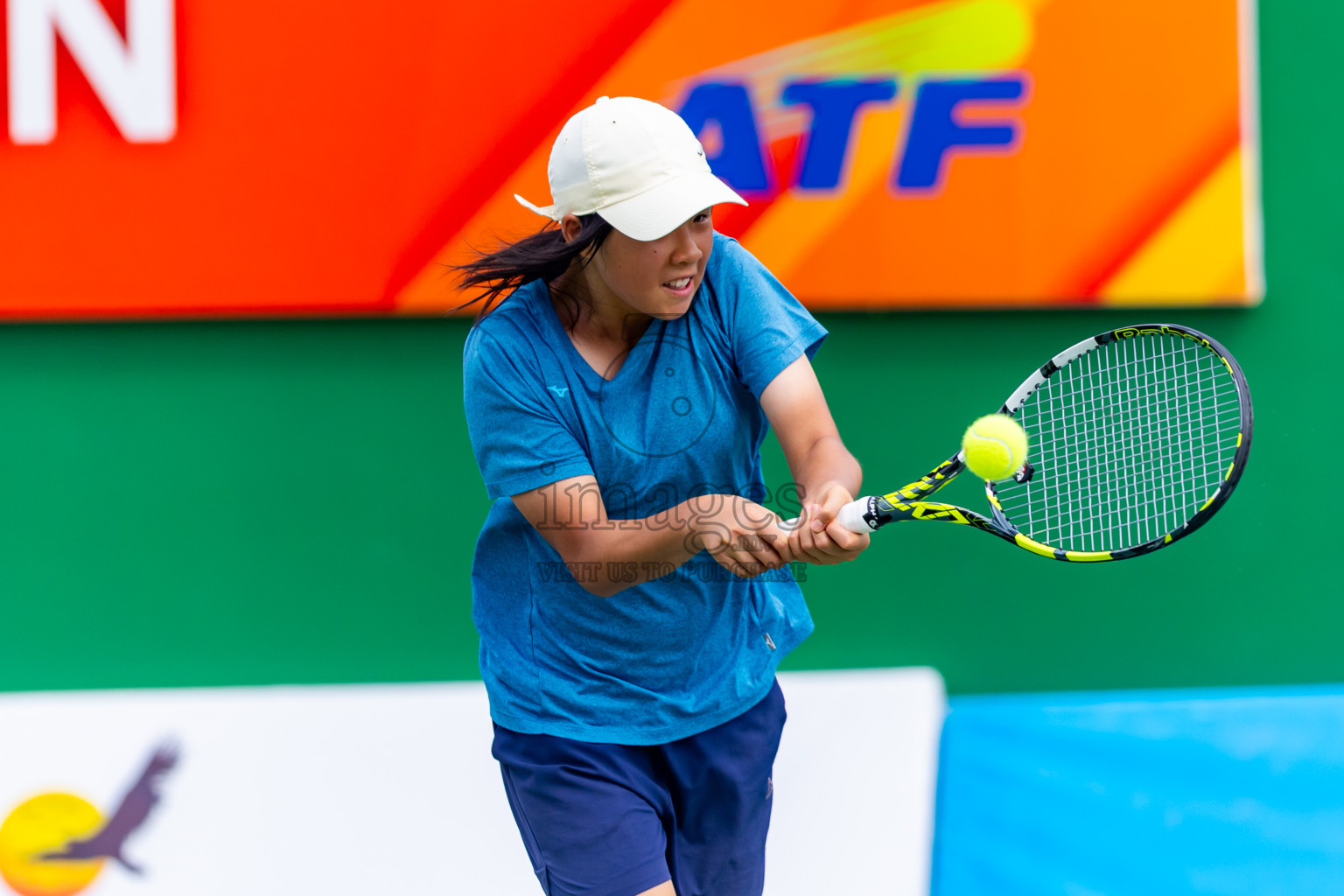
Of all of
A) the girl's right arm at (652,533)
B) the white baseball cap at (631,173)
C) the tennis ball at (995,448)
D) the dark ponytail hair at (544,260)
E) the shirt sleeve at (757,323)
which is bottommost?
the girl's right arm at (652,533)

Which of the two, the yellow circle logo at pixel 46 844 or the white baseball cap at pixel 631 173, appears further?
the yellow circle logo at pixel 46 844

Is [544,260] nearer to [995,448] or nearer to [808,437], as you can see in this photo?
[808,437]

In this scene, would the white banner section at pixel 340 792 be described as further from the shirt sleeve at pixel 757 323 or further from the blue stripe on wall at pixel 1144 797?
the shirt sleeve at pixel 757 323

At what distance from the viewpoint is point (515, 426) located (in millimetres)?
1628

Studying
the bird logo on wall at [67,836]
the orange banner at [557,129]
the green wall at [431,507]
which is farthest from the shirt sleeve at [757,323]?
the bird logo on wall at [67,836]

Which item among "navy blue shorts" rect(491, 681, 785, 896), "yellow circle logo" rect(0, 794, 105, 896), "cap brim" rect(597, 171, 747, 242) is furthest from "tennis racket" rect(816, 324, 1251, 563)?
"yellow circle logo" rect(0, 794, 105, 896)

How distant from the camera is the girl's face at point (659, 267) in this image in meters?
1.58

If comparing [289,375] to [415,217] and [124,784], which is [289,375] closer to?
[415,217]

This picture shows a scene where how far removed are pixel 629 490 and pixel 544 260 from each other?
0.36m

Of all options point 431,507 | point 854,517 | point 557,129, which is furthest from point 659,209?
point 431,507

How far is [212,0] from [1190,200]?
239cm

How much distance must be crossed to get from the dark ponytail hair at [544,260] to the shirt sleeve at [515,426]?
101mm

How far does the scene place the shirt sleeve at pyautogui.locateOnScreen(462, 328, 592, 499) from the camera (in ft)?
5.30

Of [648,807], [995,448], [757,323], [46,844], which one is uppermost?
[757,323]
